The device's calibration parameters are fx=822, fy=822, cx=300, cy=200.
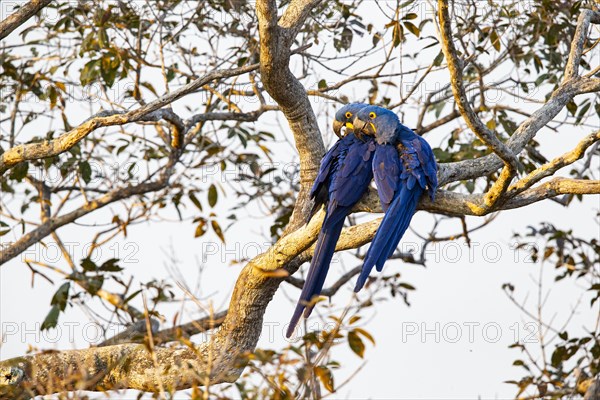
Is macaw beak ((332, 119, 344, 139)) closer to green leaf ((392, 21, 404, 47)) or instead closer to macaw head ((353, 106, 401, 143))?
macaw head ((353, 106, 401, 143))

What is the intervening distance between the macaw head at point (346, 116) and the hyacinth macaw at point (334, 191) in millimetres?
25

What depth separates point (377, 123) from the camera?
357 cm

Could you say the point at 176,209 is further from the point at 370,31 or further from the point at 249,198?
the point at 370,31

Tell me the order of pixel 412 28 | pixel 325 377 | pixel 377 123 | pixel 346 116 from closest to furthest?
pixel 325 377, pixel 377 123, pixel 346 116, pixel 412 28

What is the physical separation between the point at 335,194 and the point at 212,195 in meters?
2.22

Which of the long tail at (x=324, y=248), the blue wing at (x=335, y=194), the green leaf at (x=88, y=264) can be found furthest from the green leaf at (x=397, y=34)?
the green leaf at (x=88, y=264)

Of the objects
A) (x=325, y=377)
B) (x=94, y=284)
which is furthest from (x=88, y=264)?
(x=325, y=377)

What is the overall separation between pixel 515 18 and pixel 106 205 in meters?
2.91

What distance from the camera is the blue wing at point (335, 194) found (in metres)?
3.26

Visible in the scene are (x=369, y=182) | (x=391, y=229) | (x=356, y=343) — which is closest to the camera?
(x=356, y=343)

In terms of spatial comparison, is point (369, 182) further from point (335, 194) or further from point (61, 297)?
point (61, 297)

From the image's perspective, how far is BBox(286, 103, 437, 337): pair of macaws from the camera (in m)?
3.17

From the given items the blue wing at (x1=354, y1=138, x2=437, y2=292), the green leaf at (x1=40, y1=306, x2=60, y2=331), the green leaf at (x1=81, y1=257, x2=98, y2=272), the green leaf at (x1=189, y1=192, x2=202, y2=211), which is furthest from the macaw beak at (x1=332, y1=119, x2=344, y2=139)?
the green leaf at (x1=40, y1=306, x2=60, y2=331)

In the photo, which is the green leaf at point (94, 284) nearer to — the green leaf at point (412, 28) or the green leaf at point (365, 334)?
the green leaf at point (412, 28)
